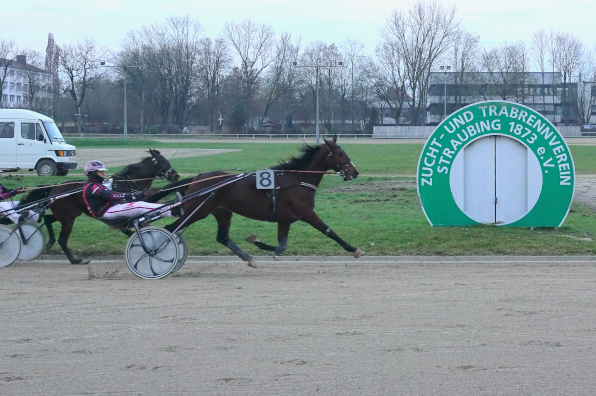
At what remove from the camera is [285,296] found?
23.5 feet

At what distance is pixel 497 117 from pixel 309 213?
4485 mm

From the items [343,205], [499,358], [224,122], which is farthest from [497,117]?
[224,122]

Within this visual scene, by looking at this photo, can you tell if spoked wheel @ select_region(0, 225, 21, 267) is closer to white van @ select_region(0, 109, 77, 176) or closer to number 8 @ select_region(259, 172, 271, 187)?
number 8 @ select_region(259, 172, 271, 187)

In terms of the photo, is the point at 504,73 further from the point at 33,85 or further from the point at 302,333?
the point at 302,333

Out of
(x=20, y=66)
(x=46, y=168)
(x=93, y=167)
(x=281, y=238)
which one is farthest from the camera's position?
(x=20, y=66)

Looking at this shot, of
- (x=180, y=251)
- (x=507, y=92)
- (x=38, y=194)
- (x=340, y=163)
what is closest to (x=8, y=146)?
(x=38, y=194)

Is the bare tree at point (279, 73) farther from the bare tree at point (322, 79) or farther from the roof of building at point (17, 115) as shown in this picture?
the roof of building at point (17, 115)

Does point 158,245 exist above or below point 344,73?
below

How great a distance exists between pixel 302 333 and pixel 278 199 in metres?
3.48

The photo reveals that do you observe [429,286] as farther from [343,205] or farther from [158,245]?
[343,205]

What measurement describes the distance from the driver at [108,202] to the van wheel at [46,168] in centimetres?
1674

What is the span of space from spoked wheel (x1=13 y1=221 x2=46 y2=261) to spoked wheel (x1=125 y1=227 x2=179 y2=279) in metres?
1.98

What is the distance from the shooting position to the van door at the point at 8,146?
2444 cm

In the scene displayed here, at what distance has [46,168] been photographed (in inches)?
973
